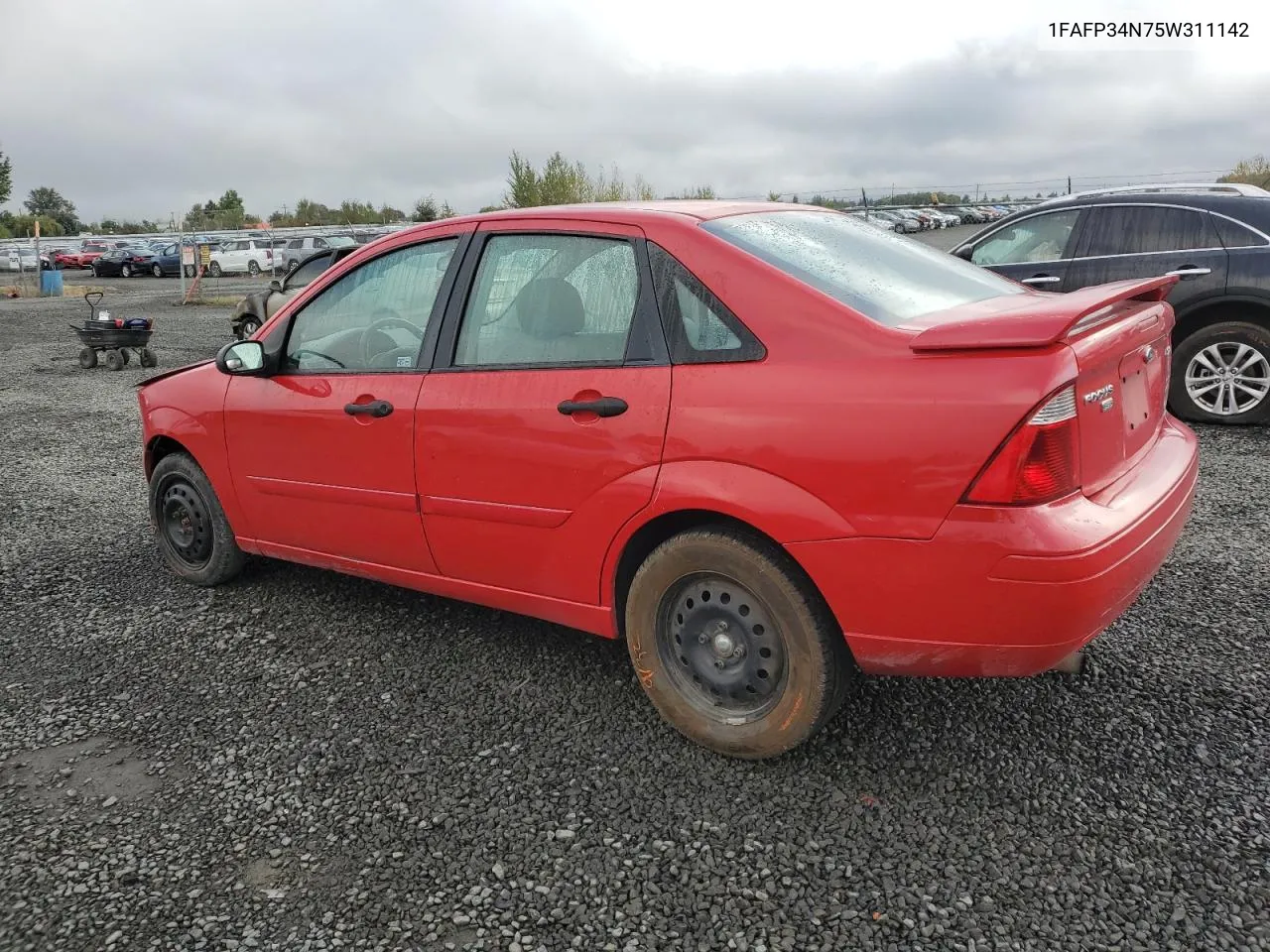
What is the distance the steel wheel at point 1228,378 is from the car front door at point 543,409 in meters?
5.70

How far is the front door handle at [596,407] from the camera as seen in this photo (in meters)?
2.90

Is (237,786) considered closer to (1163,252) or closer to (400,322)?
(400,322)

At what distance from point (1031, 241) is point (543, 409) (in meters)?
6.18

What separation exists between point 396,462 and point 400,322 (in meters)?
0.56

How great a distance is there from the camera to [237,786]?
2.92 metres

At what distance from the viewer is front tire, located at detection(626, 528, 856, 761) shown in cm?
271

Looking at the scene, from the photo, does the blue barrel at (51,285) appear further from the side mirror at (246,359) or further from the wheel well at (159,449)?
the side mirror at (246,359)

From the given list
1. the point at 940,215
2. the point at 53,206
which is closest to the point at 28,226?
the point at 53,206

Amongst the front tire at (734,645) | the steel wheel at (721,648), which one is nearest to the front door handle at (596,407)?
the front tire at (734,645)

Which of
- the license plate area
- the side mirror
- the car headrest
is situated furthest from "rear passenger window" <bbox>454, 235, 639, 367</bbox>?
the license plate area

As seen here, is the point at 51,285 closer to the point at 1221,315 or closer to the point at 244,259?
the point at 244,259

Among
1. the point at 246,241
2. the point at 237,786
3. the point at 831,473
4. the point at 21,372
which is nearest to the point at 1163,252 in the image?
the point at 831,473

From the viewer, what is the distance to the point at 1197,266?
6.94 m

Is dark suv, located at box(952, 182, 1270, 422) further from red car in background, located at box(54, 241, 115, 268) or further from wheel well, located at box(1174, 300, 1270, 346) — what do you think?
red car in background, located at box(54, 241, 115, 268)
